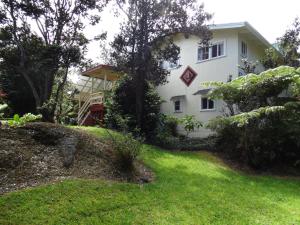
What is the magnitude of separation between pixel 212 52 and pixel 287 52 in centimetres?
529

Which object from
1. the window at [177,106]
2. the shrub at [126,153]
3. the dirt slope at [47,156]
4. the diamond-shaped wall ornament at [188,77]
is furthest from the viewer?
the window at [177,106]

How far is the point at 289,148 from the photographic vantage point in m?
13.5

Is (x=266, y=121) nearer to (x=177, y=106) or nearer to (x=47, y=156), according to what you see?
(x=47, y=156)

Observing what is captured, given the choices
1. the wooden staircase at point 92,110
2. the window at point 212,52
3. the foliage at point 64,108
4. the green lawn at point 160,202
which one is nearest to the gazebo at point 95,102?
the wooden staircase at point 92,110

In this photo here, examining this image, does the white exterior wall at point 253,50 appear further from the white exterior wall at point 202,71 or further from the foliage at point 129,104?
the foliage at point 129,104

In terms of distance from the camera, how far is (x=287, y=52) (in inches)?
856

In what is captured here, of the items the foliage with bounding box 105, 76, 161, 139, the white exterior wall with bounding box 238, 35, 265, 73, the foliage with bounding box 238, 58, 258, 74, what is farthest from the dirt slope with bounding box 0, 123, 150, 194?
the white exterior wall with bounding box 238, 35, 265, 73

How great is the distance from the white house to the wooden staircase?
4870mm

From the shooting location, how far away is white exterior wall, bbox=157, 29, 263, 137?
19594 millimetres

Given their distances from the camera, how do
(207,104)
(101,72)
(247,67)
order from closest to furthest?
(247,67), (207,104), (101,72)

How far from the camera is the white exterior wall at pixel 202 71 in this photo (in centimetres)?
1959

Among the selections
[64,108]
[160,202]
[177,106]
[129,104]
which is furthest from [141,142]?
[64,108]

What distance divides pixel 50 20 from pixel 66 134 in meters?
10.0

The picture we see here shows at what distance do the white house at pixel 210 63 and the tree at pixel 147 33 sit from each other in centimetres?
253
